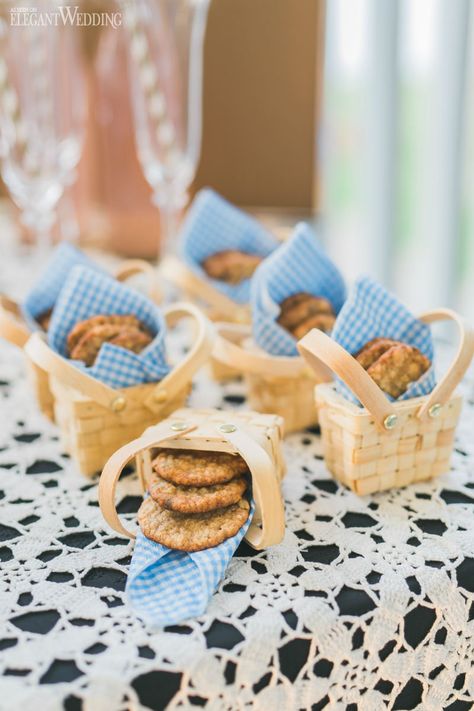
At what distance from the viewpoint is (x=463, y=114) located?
138cm

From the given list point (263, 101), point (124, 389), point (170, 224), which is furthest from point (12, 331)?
point (263, 101)

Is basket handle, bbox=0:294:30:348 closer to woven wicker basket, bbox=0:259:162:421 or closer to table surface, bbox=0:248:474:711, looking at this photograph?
woven wicker basket, bbox=0:259:162:421

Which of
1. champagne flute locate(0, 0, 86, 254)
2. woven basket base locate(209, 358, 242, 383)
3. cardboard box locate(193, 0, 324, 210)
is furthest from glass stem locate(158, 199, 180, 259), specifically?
cardboard box locate(193, 0, 324, 210)

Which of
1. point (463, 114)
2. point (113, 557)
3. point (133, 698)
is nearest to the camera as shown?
point (133, 698)

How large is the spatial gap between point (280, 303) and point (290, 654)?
340 millimetres

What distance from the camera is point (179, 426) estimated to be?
498 mm

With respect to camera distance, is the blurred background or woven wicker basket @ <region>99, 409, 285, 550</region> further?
the blurred background

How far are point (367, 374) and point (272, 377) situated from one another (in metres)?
0.16

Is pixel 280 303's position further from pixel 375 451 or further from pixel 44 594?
pixel 44 594

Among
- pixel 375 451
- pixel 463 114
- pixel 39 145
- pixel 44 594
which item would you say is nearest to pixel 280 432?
pixel 375 451

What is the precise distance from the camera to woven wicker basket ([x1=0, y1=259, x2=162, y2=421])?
647 mm

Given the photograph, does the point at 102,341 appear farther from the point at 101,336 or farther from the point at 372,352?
the point at 372,352

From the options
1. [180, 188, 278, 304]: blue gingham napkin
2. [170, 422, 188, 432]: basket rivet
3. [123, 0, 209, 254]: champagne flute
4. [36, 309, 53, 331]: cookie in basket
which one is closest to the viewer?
[170, 422, 188, 432]: basket rivet

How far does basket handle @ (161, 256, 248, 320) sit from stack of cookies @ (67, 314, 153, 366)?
16cm
